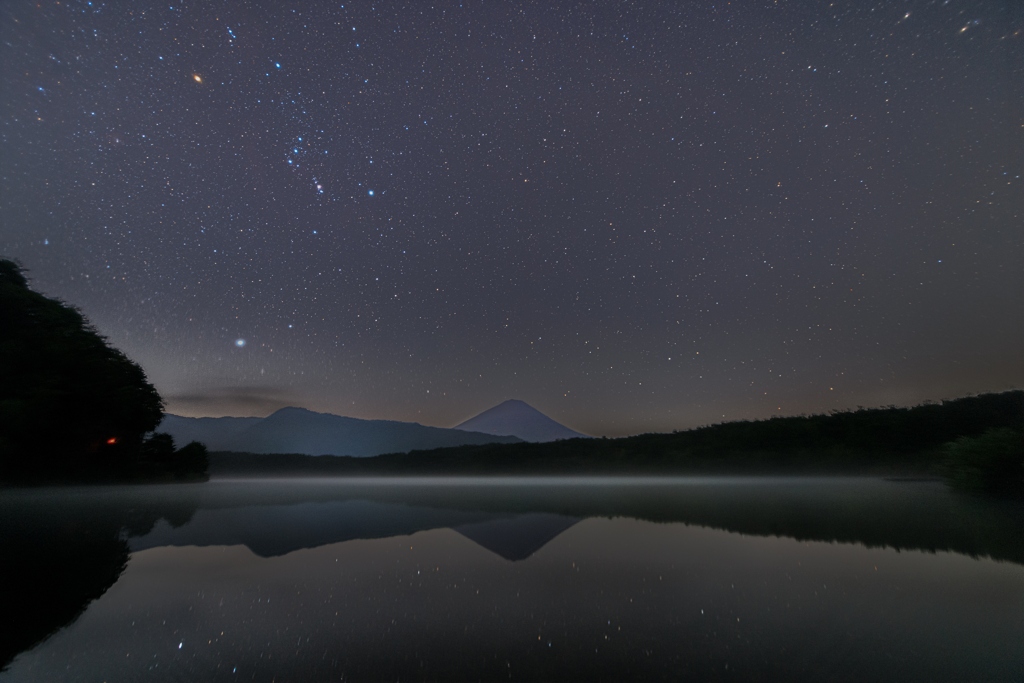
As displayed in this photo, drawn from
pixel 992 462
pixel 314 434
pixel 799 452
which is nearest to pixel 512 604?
pixel 992 462

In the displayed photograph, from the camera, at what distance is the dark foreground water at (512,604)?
2.68 meters

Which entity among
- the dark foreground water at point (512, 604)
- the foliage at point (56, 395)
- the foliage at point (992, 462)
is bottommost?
the dark foreground water at point (512, 604)

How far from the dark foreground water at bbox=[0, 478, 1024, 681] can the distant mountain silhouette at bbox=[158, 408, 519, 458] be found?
113807 millimetres

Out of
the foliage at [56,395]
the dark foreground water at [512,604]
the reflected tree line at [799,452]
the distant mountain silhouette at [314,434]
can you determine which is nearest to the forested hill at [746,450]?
the reflected tree line at [799,452]

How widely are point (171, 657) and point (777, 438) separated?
42.3m

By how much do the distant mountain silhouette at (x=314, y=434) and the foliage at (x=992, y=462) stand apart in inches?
4197

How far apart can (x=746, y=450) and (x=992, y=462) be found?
2452 cm

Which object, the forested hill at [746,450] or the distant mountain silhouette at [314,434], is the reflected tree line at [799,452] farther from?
the distant mountain silhouette at [314,434]

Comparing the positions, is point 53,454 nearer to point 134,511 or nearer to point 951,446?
point 134,511

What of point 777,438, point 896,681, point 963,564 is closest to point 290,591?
point 896,681

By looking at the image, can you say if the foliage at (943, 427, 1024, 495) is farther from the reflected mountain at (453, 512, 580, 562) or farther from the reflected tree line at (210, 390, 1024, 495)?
the reflected mountain at (453, 512, 580, 562)

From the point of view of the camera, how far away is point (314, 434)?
159750mm

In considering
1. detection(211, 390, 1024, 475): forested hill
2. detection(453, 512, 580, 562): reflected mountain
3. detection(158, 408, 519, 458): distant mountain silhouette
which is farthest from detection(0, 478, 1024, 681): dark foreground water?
detection(158, 408, 519, 458): distant mountain silhouette

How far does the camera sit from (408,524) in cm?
851
